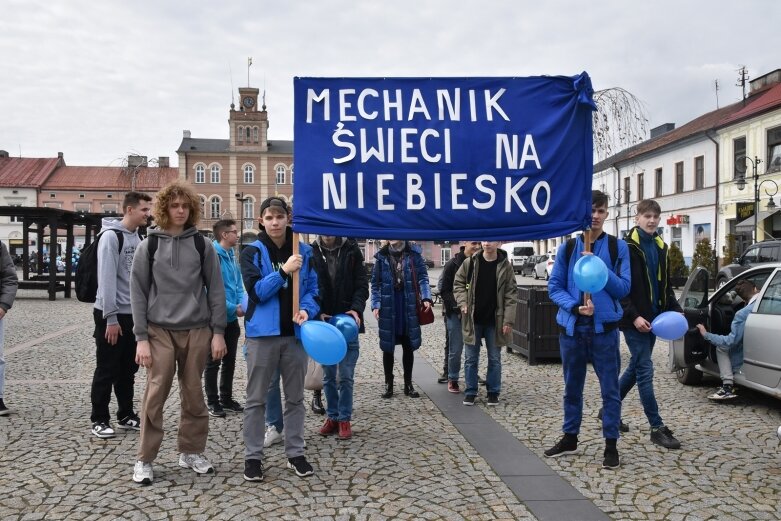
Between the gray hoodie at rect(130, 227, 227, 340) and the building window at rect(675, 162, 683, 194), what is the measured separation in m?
39.6

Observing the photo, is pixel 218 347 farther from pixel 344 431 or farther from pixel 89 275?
pixel 89 275

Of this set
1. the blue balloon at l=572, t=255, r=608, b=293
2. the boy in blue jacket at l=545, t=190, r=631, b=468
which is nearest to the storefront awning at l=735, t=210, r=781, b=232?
the boy in blue jacket at l=545, t=190, r=631, b=468

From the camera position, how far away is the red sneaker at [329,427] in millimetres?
5551

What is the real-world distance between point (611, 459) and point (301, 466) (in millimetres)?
2208

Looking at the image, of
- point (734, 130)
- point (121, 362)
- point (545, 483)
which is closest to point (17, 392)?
point (121, 362)

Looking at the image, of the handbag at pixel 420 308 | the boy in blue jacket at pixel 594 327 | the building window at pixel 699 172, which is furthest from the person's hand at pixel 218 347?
the building window at pixel 699 172

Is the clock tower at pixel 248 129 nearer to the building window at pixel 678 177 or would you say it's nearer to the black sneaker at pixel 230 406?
the building window at pixel 678 177

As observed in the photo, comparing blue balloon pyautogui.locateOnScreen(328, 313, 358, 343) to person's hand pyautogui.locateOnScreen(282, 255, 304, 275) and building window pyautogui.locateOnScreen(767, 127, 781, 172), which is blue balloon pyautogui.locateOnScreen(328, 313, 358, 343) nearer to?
person's hand pyautogui.locateOnScreen(282, 255, 304, 275)

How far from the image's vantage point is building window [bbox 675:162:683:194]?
39.0 meters

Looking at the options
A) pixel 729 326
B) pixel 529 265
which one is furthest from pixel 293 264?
pixel 529 265

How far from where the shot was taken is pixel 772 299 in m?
6.43

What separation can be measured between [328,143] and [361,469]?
7.70 feet

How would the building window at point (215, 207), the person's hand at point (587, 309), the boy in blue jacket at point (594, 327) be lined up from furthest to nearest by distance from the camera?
1. the building window at point (215, 207)
2. the boy in blue jacket at point (594, 327)
3. the person's hand at point (587, 309)

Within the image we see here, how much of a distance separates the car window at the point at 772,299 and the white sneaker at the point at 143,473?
5.79 meters
